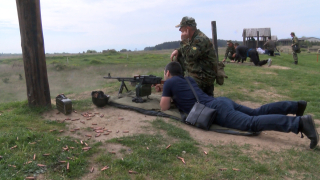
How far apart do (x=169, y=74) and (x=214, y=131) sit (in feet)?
4.89

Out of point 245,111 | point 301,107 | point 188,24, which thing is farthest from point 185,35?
point 301,107

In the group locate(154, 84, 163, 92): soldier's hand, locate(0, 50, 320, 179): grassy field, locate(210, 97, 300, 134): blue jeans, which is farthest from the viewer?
locate(154, 84, 163, 92): soldier's hand

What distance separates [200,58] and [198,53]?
30 centimetres

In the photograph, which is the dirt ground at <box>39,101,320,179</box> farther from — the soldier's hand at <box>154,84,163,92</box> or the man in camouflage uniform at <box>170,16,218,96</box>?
the soldier's hand at <box>154,84,163,92</box>

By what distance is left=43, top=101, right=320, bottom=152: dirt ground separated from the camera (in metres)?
4.17

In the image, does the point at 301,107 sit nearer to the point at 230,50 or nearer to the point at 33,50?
the point at 33,50

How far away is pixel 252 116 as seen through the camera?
4.38 meters

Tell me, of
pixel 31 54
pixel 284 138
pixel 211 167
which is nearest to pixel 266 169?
pixel 211 167

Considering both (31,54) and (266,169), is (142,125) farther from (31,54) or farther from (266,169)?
(31,54)

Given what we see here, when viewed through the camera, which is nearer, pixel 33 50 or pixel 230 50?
pixel 33 50

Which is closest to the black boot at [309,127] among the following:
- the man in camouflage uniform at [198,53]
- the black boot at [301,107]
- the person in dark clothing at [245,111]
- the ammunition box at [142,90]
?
the person in dark clothing at [245,111]

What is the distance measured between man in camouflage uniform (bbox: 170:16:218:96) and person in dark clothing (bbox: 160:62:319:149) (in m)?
0.92

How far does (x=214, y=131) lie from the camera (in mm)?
4668

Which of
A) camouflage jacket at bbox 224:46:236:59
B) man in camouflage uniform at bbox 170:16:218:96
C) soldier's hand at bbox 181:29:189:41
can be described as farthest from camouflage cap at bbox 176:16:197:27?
camouflage jacket at bbox 224:46:236:59
